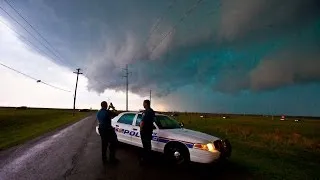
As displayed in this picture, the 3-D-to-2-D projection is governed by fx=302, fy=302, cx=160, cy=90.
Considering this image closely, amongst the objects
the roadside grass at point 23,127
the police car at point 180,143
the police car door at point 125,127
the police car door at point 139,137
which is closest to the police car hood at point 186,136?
the police car at point 180,143

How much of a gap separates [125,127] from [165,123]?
1921mm

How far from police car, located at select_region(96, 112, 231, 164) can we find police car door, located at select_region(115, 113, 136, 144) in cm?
7

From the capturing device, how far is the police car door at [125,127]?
11.8m

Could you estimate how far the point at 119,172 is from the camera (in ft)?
26.2

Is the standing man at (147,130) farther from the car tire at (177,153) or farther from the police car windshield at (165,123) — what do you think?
the police car windshield at (165,123)

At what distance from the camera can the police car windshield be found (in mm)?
10633

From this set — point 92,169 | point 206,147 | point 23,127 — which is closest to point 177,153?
point 206,147

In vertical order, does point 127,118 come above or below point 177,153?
above

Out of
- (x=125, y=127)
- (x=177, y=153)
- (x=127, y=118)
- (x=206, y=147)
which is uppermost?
(x=127, y=118)

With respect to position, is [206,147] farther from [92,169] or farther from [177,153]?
[92,169]

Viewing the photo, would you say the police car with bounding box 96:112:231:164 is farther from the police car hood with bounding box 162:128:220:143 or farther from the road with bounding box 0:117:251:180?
the road with bounding box 0:117:251:180

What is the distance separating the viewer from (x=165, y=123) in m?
11.0

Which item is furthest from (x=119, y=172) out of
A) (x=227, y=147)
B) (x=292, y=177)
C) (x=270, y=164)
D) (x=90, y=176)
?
(x=270, y=164)

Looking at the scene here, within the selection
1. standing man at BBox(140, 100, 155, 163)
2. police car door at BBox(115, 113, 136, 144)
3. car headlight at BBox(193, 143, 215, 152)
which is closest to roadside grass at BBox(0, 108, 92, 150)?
police car door at BBox(115, 113, 136, 144)
